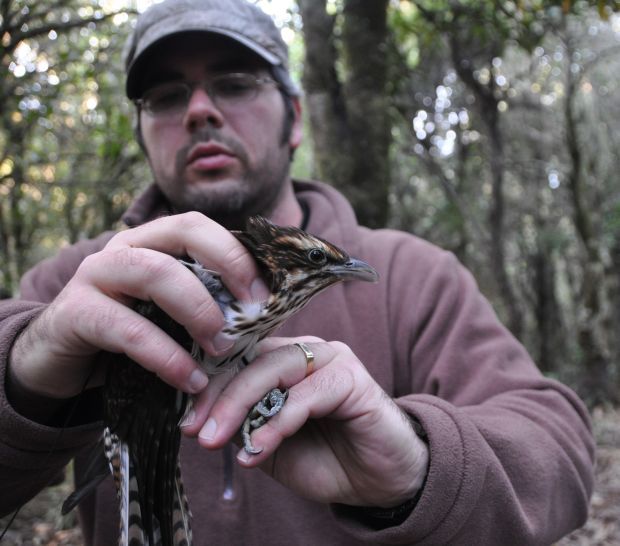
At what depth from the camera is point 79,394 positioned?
145 cm

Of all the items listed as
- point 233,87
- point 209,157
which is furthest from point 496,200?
point 209,157

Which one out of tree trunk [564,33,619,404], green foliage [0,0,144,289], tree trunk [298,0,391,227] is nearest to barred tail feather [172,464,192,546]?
green foliage [0,0,144,289]

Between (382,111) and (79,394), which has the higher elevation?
(382,111)

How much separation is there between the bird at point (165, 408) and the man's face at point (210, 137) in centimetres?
107

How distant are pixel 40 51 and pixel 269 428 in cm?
556

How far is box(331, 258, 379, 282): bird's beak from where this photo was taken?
1554 mm

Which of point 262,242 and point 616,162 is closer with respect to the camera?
point 262,242

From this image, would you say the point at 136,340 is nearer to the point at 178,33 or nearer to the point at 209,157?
the point at 209,157

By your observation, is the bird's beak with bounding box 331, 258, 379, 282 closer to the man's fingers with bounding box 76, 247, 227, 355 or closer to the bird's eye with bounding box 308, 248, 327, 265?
the bird's eye with bounding box 308, 248, 327, 265

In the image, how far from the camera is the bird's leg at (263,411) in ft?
4.40

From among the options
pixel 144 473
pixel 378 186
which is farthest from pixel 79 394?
pixel 378 186

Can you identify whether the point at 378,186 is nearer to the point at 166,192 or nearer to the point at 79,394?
the point at 166,192

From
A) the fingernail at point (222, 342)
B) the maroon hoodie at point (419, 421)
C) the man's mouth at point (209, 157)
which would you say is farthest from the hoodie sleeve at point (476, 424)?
the man's mouth at point (209, 157)

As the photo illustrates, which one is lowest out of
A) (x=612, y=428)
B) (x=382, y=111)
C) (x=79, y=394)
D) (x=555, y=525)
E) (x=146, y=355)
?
(x=612, y=428)
